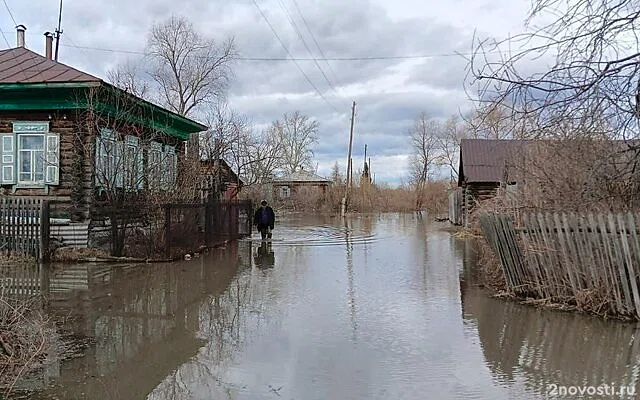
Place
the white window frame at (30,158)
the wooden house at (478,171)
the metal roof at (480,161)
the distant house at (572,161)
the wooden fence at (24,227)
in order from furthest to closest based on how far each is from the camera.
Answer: the metal roof at (480,161) < the wooden house at (478,171) < the white window frame at (30,158) < the wooden fence at (24,227) < the distant house at (572,161)

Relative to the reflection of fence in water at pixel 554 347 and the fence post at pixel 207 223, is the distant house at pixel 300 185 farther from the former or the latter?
the reflection of fence in water at pixel 554 347

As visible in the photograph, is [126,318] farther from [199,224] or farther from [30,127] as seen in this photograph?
[30,127]

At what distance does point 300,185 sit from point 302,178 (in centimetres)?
739

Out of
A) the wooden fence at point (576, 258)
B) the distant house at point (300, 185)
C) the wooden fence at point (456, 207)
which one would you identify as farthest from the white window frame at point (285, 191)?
the wooden fence at point (576, 258)

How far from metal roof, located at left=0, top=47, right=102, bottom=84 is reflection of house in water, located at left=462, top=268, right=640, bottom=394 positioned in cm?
1271

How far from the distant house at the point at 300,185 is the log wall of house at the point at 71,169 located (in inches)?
1639

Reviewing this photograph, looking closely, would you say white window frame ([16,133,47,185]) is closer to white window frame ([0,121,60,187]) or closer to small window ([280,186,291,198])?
white window frame ([0,121,60,187])

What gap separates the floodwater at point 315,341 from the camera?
5672 mm

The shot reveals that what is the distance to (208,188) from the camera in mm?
23391

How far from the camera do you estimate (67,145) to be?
56.1 feet

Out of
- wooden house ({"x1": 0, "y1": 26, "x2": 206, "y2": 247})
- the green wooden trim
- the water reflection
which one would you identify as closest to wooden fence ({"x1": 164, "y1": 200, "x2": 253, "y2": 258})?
wooden house ({"x1": 0, "y1": 26, "x2": 206, "y2": 247})

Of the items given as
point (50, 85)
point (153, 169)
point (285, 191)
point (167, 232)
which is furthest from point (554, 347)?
point (285, 191)

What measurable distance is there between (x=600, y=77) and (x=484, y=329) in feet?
12.1

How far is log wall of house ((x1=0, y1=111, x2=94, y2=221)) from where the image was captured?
16984 millimetres
